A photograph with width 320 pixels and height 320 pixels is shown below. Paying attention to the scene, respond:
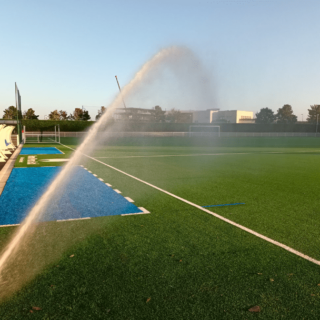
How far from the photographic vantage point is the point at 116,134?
171 ft

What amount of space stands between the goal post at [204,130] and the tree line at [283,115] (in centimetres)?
5388

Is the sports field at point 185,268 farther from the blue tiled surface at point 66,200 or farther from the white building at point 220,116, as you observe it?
the white building at point 220,116

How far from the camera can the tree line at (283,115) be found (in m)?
112

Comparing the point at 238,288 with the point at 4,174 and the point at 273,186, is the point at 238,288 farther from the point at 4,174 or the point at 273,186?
the point at 4,174

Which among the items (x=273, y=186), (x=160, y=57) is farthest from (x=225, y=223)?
(x=160, y=57)

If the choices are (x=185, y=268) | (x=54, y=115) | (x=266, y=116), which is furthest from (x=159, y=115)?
(x=185, y=268)

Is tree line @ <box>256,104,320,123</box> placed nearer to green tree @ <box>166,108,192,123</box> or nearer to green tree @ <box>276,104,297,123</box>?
green tree @ <box>276,104,297,123</box>

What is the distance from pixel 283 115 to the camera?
113 m

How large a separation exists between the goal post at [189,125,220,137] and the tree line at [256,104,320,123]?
53.9 meters

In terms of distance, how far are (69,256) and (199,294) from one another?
1.84m

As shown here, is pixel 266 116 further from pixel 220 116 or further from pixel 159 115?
pixel 159 115

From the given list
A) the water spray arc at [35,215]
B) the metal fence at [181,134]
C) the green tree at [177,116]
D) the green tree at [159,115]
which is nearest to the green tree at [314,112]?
the metal fence at [181,134]

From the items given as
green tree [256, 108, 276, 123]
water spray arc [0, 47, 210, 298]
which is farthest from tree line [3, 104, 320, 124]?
water spray arc [0, 47, 210, 298]

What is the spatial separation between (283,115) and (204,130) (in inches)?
2390
